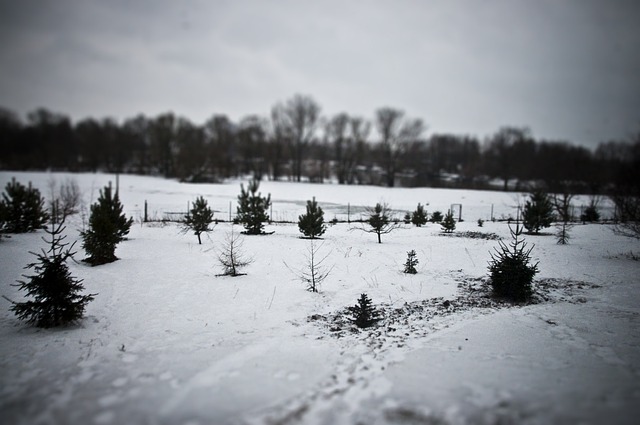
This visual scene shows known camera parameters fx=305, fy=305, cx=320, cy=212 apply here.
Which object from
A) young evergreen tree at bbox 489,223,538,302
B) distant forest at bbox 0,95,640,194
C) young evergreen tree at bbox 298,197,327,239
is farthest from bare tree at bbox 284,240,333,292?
distant forest at bbox 0,95,640,194

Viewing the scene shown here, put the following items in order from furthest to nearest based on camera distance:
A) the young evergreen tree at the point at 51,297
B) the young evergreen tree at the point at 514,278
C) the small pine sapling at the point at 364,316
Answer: the young evergreen tree at the point at 514,278, the small pine sapling at the point at 364,316, the young evergreen tree at the point at 51,297

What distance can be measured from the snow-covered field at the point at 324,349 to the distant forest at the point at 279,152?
47.0m

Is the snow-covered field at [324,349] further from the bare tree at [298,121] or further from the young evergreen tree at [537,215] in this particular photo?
the bare tree at [298,121]

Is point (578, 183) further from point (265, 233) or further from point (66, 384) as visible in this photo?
point (66, 384)

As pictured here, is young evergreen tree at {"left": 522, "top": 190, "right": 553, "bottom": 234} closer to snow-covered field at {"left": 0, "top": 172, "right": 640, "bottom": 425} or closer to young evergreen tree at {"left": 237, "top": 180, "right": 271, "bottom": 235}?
snow-covered field at {"left": 0, "top": 172, "right": 640, "bottom": 425}

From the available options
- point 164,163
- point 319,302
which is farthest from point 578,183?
point 164,163

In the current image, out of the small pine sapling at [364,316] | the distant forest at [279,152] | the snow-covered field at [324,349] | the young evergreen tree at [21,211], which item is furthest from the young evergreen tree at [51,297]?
the distant forest at [279,152]

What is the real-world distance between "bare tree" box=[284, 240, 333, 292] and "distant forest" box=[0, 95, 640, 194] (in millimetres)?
45687

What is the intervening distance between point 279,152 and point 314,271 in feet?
168

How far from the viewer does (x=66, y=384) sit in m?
4.70

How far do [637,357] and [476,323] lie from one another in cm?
265

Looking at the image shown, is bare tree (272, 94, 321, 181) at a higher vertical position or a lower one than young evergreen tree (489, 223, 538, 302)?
higher

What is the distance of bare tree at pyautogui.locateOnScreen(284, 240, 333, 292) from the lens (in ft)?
31.3

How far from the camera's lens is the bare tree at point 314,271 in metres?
9.55
